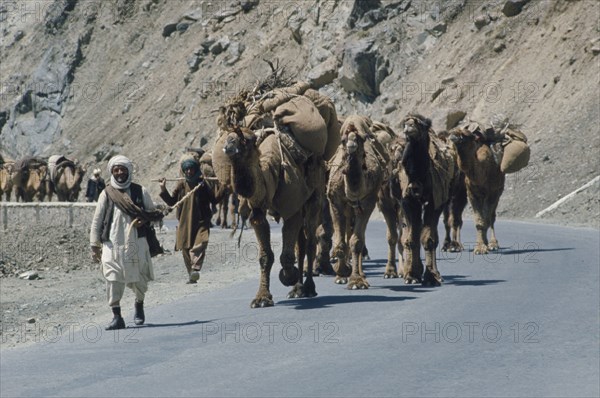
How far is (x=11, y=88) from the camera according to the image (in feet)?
283

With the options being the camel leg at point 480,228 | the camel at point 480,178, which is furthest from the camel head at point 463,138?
the camel leg at point 480,228

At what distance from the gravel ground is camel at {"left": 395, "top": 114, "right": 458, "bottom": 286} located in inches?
135

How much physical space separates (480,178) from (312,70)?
36456 millimetres

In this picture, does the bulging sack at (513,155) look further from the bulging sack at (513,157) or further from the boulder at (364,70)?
the boulder at (364,70)

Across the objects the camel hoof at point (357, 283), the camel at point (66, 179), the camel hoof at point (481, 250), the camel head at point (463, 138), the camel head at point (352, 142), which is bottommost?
the camel hoof at point (357, 283)

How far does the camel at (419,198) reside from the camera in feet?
52.2

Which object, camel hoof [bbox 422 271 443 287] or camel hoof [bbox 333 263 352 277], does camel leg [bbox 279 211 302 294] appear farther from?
camel hoof [bbox 422 271 443 287]

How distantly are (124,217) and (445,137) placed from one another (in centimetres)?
1155

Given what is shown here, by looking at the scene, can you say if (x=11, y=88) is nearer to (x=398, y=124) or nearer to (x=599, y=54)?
(x=398, y=124)

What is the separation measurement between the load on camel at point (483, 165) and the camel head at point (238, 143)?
25.9ft

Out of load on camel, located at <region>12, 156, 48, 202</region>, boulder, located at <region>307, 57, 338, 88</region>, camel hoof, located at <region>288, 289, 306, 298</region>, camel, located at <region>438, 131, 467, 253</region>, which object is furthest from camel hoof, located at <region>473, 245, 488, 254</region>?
boulder, located at <region>307, 57, 338, 88</region>

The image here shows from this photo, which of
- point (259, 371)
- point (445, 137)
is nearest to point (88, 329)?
point (259, 371)

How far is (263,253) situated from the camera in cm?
1377

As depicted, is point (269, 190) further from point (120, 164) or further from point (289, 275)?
point (120, 164)
